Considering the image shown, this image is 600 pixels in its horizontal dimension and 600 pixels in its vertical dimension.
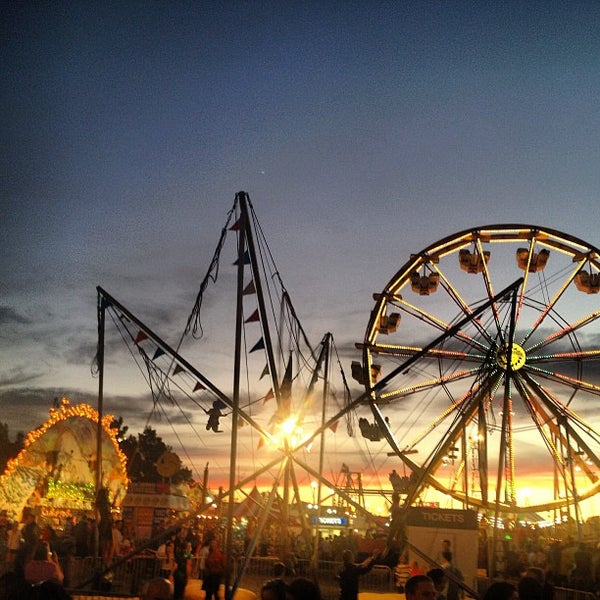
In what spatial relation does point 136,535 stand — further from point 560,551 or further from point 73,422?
point 560,551

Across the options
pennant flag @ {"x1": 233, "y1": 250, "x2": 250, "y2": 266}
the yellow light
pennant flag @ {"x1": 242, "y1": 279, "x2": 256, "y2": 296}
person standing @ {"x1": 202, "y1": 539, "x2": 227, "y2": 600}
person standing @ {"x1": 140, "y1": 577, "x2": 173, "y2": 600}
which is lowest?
person standing @ {"x1": 202, "y1": 539, "x2": 227, "y2": 600}

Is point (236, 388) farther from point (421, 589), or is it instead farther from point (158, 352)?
point (421, 589)

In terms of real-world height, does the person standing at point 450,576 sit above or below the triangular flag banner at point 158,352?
below

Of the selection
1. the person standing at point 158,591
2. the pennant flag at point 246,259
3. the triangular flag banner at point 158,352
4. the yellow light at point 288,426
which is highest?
the pennant flag at point 246,259

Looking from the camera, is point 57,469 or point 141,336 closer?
point 141,336

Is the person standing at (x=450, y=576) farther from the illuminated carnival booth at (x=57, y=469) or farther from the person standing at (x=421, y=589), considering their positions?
the illuminated carnival booth at (x=57, y=469)

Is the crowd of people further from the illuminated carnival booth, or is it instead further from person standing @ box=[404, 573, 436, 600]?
the illuminated carnival booth

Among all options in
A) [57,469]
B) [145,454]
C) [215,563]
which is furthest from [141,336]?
[145,454]

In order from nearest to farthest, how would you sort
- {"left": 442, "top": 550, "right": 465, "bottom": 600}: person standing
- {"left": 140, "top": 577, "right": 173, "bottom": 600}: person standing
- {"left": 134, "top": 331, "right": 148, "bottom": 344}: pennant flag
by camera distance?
{"left": 140, "top": 577, "right": 173, "bottom": 600}: person standing, {"left": 442, "top": 550, "right": 465, "bottom": 600}: person standing, {"left": 134, "top": 331, "right": 148, "bottom": 344}: pennant flag

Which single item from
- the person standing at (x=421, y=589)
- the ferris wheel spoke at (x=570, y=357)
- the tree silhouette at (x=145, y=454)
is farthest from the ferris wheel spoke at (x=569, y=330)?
the tree silhouette at (x=145, y=454)

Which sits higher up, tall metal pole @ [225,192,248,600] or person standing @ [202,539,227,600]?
tall metal pole @ [225,192,248,600]

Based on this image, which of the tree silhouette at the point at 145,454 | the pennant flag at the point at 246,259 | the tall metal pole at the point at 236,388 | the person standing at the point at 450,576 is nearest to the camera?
the tall metal pole at the point at 236,388

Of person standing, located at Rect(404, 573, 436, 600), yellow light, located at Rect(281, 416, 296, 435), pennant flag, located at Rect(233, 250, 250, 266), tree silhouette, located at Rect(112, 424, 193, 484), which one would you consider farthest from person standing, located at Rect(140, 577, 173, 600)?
tree silhouette, located at Rect(112, 424, 193, 484)

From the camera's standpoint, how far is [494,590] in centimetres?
499
